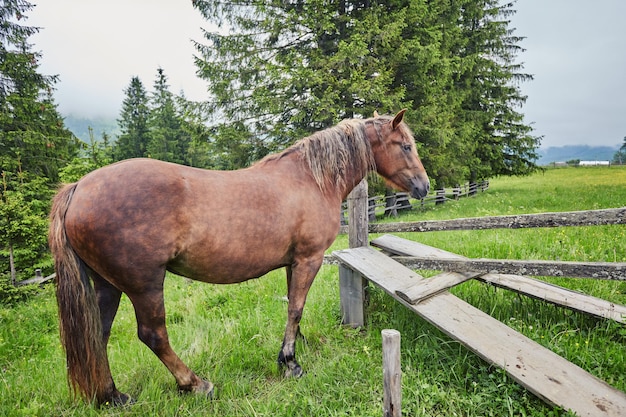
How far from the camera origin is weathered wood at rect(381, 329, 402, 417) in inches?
66.2

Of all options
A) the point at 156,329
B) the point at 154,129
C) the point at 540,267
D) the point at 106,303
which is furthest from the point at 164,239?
the point at 154,129

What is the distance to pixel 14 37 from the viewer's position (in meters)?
10.6

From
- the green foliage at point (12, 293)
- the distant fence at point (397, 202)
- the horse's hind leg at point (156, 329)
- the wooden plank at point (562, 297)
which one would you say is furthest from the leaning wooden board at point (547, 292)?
the green foliage at point (12, 293)

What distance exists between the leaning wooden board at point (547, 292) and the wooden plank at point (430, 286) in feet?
0.96

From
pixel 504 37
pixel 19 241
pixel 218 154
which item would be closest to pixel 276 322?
pixel 19 241

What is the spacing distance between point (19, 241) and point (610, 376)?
33.2 feet

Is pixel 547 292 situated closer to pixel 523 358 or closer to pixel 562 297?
pixel 562 297

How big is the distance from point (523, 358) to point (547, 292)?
1.27 metres

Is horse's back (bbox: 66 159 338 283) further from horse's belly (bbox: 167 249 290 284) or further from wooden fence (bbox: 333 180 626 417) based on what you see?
wooden fence (bbox: 333 180 626 417)

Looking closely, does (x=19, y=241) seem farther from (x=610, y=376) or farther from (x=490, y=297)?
(x=610, y=376)

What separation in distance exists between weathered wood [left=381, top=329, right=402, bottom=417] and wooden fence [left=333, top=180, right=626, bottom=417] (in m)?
0.90

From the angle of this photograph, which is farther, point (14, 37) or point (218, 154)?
point (218, 154)

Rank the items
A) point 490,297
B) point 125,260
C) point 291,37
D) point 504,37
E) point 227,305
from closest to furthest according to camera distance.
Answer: point 125,260
point 490,297
point 227,305
point 291,37
point 504,37

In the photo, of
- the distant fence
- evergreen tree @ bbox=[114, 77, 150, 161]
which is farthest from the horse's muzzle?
evergreen tree @ bbox=[114, 77, 150, 161]
